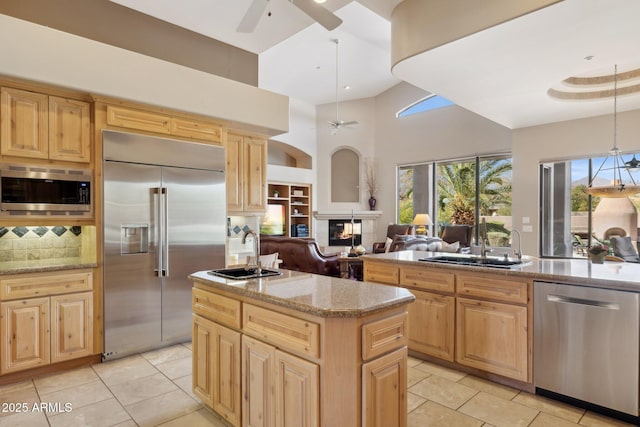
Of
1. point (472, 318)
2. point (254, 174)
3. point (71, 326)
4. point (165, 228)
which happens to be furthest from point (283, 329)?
point (254, 174)

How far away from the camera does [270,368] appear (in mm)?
1894

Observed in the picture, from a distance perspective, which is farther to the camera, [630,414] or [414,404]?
[414,404]

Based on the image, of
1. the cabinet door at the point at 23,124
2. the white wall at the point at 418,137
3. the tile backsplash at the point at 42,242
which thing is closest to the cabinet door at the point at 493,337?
the tile backsplash at the point at 42,242

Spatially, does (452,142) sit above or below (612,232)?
above

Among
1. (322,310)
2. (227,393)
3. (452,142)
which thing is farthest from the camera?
(452,142)

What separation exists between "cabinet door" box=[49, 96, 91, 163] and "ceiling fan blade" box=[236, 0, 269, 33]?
175cm

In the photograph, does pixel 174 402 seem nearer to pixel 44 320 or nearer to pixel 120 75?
pixel 44 320

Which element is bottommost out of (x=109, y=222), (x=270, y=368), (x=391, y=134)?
(x=270, y=368)

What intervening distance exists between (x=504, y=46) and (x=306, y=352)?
318cm

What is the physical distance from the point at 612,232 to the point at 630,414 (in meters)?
4.94

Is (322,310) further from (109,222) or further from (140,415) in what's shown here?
(109,222)

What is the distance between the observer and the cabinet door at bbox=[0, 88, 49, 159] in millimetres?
2936

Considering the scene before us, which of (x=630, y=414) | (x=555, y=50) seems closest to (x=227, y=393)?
(x=630, y=414)

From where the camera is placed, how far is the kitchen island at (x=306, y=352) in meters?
1.62
